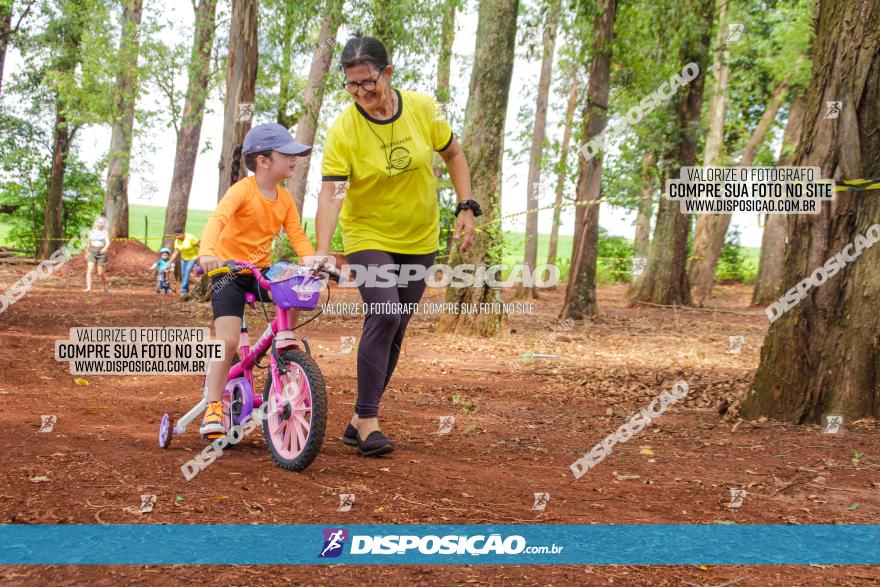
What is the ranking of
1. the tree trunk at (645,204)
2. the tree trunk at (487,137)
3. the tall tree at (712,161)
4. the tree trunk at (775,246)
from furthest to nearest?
the tree trunk at (775,246) → the tall tree at (712,161) → the tree trunk at (645,204) → the tree trunk at (487,137)

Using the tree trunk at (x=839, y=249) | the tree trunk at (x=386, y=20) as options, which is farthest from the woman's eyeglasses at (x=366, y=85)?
the tree trunk at (x=386, y=20)

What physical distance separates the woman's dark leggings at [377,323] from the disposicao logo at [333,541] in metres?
1.44

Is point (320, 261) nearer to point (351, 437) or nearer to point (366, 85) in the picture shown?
point (366, 85)

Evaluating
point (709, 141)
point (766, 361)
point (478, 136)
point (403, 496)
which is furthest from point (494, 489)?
point (709, 141)

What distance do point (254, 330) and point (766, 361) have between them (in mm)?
8151

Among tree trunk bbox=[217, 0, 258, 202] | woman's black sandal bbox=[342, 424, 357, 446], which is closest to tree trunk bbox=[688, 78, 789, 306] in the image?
tree trunk bbox=[217, 0, 258, 202]

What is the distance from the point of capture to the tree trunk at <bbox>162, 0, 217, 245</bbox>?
2316 centimetres

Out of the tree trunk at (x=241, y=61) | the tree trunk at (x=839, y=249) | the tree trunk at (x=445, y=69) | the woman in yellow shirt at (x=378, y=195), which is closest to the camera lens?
the woman in yellow shirt at (x=378, y=195)

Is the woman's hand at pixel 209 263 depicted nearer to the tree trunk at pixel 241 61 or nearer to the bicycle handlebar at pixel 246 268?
the bicycle handlebar at pixel 246 268

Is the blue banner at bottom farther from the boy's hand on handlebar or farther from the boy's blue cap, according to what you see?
the boy's blue cap

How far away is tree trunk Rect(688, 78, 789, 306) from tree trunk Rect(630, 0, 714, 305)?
1.40 meters

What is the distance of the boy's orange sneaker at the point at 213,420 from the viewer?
15.4 feet

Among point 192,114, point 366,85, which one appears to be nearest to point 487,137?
point 366,85

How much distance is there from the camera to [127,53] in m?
23.9
